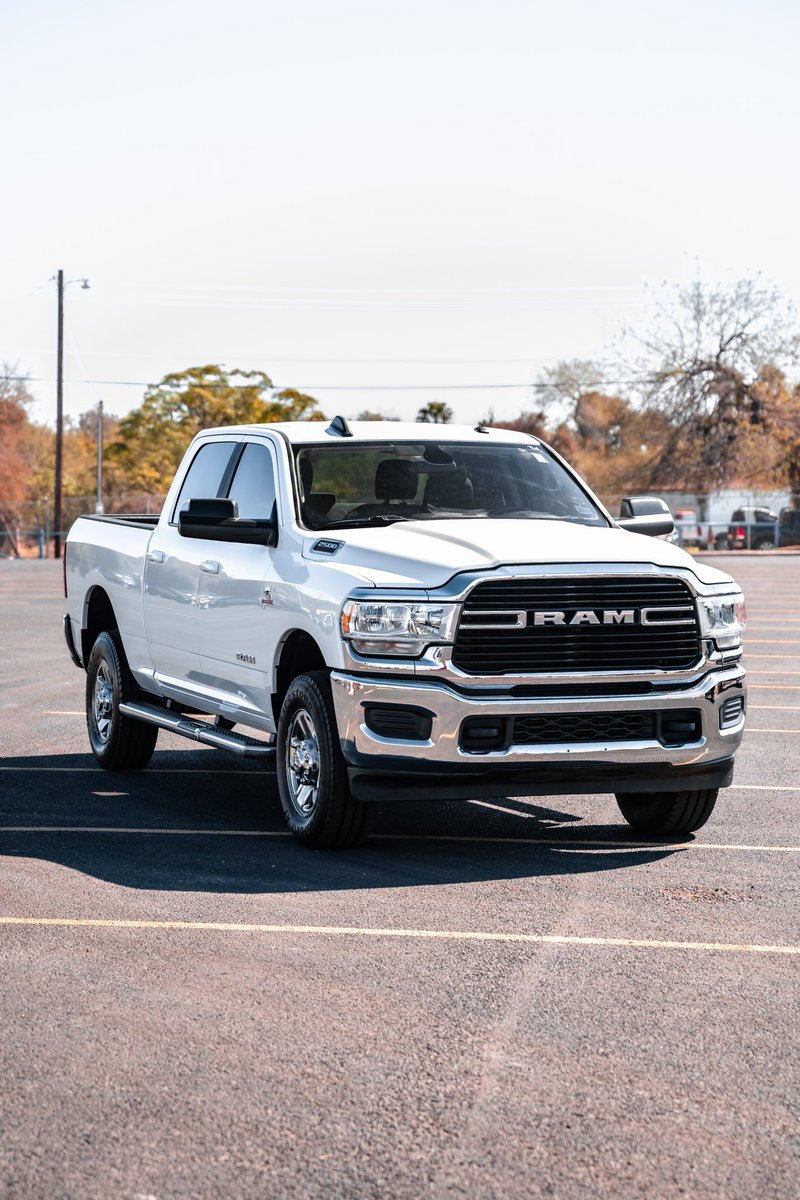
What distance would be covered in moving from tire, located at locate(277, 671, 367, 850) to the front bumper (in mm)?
136

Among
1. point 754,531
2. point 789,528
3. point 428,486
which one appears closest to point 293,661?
point 428,486

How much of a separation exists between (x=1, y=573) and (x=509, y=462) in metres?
36.9

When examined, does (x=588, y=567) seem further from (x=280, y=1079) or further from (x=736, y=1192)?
(x=736, y=1192)

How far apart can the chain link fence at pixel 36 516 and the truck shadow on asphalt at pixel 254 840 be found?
173 feet

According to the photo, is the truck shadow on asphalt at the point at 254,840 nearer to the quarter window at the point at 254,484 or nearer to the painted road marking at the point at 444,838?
the painted road marking at the point at 444,838

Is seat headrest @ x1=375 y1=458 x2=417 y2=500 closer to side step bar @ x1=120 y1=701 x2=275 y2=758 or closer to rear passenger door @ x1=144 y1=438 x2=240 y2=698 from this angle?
rear passenger door @ x1=144 y1=438 x2=240 y2=698

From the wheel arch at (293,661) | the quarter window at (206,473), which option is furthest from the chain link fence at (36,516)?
the wheel arch at (293,661)

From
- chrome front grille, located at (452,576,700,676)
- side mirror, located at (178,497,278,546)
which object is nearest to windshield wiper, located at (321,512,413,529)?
side mirror, located at (178,497,278,546)

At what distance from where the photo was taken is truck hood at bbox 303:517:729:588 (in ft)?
26.1

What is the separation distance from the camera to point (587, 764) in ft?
26.1

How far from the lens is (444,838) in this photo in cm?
878

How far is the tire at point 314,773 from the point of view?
26.5ft

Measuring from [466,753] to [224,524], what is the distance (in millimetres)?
2117

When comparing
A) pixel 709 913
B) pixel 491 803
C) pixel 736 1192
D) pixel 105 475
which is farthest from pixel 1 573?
pixel 105 475
